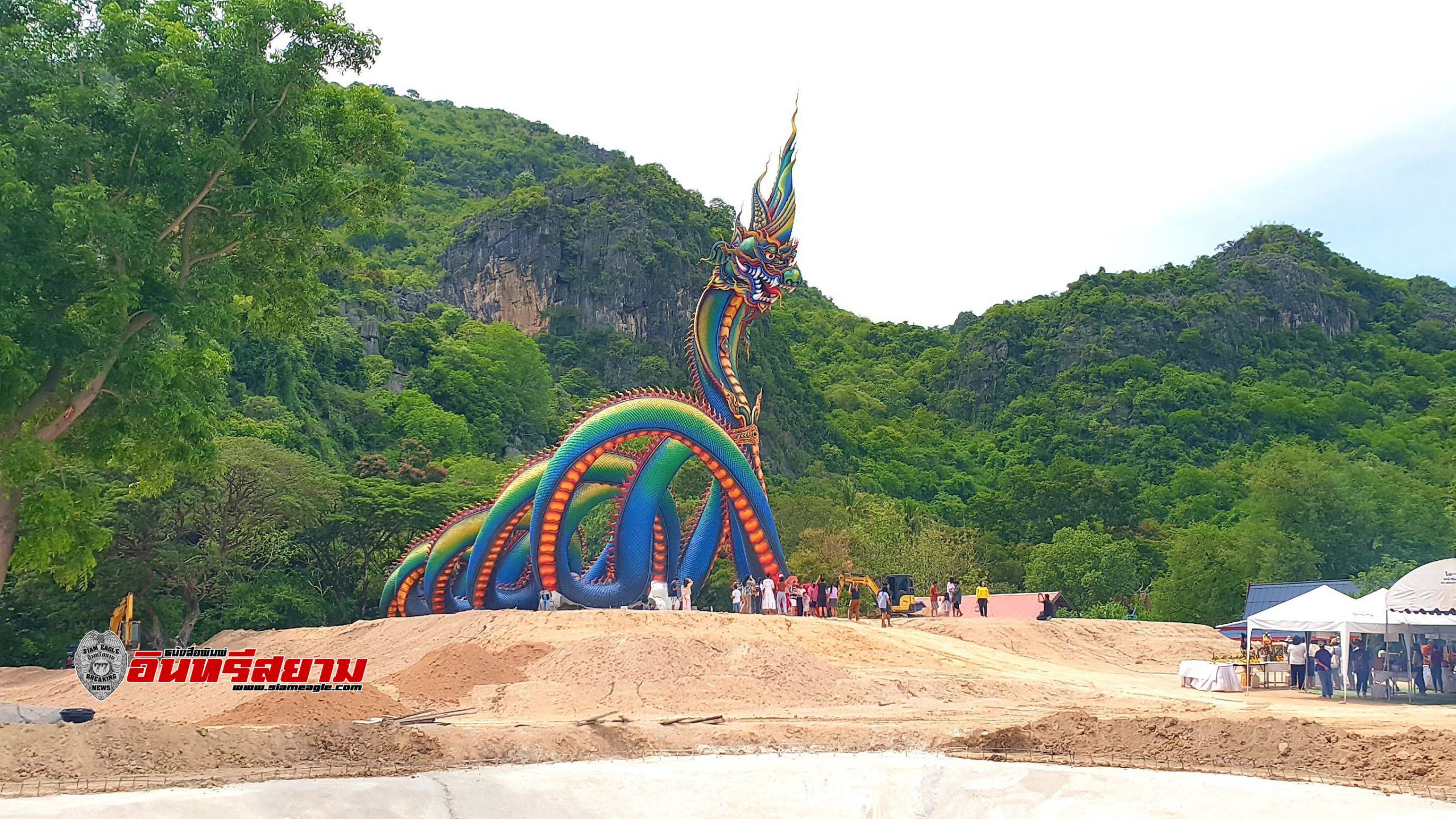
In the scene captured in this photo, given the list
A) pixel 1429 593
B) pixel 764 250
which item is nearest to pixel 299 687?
pixel 764 250

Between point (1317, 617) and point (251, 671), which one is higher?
point (1317, 617)

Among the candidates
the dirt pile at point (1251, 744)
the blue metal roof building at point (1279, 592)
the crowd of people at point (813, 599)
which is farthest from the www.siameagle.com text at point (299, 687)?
the blue metal roof building at point (1279, 592)

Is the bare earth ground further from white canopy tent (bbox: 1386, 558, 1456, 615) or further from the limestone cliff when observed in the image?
the limestone cliff

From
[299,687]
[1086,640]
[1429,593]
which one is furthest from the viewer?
[1086,640]

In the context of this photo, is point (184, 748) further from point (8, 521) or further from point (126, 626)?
Result: point (126, 626)

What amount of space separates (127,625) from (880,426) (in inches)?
2562

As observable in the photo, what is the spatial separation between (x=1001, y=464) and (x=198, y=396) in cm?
7041

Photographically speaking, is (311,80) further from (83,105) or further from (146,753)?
(146,753)

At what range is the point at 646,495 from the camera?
1077 inches

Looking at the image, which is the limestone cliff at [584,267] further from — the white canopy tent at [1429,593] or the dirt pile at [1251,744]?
the dirt pile at [1251,744]

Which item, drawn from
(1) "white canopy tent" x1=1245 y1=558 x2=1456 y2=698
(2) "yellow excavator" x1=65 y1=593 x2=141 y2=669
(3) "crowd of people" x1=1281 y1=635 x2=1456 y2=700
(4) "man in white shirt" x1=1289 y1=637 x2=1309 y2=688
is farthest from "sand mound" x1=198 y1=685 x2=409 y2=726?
(4) "man in white shirt" x1=1289 y1=637 x2=1309 y2=688

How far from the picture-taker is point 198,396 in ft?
51.5

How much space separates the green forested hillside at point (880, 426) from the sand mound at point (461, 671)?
257 inches

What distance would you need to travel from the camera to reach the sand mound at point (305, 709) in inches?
693
